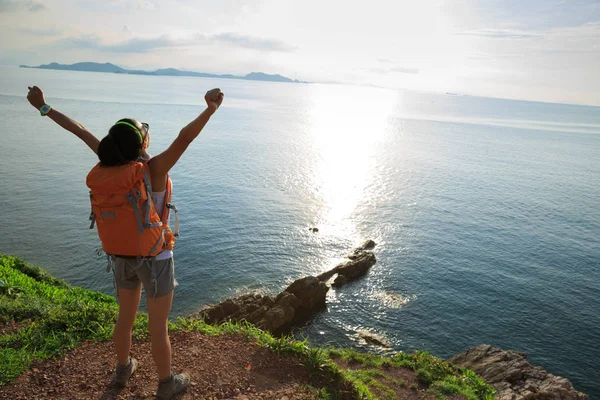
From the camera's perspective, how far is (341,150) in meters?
84.0

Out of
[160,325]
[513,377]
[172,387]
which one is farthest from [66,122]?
[513,377]

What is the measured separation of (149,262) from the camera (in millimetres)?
4348

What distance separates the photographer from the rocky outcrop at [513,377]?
51.5 ft

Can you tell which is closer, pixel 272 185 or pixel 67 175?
pixel 67 175

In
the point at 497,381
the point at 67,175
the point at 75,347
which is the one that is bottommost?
the point at 497,381

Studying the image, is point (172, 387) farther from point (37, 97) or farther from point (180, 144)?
point (37, 97)

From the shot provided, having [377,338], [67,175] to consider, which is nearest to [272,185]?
[67,175]

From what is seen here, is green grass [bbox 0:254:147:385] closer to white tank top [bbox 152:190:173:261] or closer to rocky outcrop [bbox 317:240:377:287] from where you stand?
white tank top [bbox 152:190:173:261]

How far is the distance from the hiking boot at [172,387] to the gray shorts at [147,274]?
1.47 metres

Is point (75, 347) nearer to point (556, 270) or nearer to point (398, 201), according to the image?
point (556, 270)

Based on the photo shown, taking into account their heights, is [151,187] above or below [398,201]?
above

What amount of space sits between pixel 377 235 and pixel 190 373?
35.2 m

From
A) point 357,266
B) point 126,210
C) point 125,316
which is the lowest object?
point 357,266

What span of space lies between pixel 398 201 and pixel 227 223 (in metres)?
23.3
